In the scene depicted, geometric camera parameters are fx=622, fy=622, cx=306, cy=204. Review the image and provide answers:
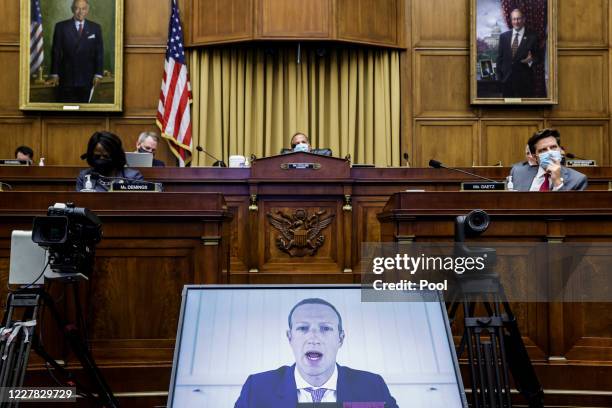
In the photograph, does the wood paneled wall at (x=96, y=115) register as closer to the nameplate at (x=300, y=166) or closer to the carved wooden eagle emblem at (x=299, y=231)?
the nameplate at (x=300, y=166)

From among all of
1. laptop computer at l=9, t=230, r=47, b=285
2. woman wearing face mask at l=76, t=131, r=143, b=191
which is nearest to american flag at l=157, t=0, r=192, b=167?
woman wearing face mask at l=76, t=131, r=143, b=191

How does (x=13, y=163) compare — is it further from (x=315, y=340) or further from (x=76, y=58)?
(x=315, y=340)

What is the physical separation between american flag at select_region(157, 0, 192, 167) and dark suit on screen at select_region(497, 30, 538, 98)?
394 cm

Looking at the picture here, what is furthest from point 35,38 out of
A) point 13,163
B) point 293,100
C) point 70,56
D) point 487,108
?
point 487,108

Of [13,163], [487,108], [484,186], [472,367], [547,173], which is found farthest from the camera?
[487,108]

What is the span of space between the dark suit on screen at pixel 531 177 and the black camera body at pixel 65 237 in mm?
3084

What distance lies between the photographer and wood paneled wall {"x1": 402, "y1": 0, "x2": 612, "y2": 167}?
26.0ft

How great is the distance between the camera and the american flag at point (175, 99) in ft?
25.1

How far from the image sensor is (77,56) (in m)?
7.64

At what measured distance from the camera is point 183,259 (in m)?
3.08

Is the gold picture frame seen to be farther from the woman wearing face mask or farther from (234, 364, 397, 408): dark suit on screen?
(234, 364, 397, 408): dark suit on screen

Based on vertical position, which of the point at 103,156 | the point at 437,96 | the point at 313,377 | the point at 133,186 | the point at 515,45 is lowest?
the point at 313,377

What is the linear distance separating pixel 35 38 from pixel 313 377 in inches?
281

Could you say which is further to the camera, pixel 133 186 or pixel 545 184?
pixel 545 184
